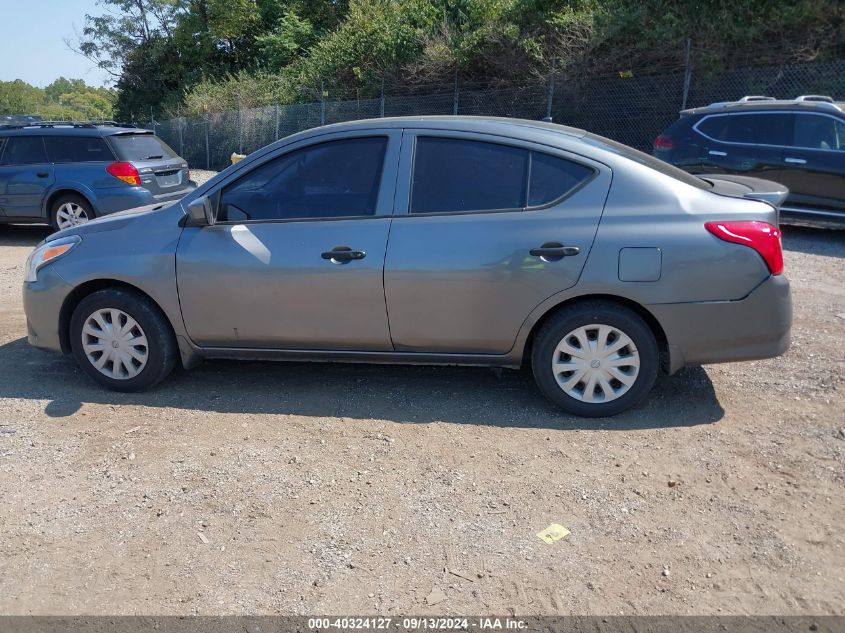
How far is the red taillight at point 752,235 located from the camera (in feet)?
13.9

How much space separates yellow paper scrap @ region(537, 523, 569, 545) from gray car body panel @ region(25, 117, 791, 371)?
4.35 ft

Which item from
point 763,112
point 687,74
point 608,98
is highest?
point 687,74

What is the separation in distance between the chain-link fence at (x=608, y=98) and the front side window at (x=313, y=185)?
11.5 meters

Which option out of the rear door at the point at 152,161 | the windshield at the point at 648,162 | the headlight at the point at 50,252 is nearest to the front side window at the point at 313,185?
the headlight at the point at 50,252

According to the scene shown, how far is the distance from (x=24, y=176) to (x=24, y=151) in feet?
1.43

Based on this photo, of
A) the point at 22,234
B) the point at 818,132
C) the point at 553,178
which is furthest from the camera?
the point at 22,234

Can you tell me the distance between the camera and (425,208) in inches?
180

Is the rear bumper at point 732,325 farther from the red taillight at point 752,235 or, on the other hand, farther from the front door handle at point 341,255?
the front door handle at point 341,255

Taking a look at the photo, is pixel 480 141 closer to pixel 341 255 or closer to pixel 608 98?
pixel 341 255

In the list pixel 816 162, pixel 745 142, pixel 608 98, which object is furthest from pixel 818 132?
pixel 608 98

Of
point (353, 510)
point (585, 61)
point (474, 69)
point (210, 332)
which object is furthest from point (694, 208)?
point (474, 69)

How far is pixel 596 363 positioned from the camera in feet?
14.5

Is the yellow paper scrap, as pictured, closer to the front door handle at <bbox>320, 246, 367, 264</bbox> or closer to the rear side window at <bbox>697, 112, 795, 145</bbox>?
the front door handle at <bbox>320, 246, 367, 264</bbox>

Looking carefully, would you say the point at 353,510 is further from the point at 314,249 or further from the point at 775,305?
the point at 775,305
